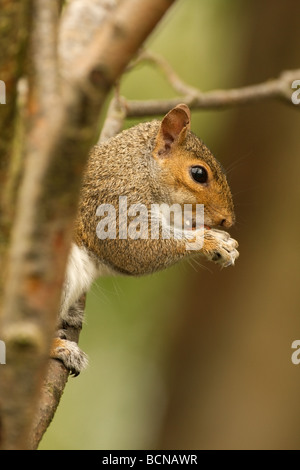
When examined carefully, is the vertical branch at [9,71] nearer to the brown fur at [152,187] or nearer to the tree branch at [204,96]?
the brown fur at [152,187]

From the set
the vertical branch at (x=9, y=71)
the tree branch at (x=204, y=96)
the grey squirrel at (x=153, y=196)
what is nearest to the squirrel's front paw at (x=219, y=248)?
the grey squirrel at (x=153, y=196)

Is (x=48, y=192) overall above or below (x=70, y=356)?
above

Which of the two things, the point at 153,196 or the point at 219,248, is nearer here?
the point at 219,248

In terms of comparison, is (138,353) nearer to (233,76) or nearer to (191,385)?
(191,385)

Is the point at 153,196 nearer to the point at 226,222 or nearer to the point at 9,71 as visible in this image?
the point at 226,222

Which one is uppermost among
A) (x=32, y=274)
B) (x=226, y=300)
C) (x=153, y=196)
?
(x=153, y=196)

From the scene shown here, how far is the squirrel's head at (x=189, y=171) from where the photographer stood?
11.1ft

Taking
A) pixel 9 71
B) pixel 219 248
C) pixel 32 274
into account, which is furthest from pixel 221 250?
pixel 32 274

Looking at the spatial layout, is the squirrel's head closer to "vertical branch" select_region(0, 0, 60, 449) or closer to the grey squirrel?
the grey squirrel

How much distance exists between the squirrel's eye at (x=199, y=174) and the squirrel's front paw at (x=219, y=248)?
24 centimetres

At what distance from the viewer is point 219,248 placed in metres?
3.38

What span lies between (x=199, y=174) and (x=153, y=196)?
0.78 ft

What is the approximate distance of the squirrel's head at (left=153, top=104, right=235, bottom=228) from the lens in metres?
3.38
